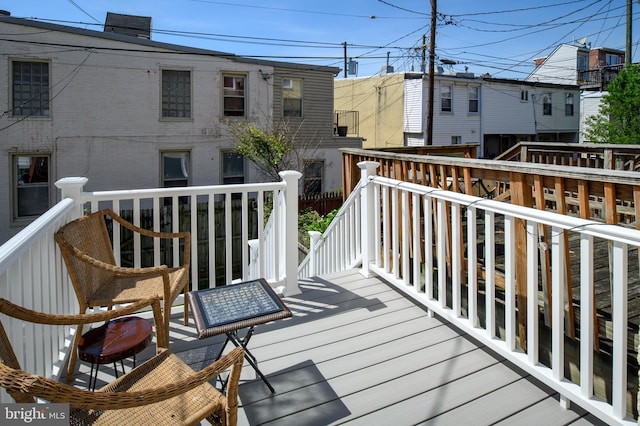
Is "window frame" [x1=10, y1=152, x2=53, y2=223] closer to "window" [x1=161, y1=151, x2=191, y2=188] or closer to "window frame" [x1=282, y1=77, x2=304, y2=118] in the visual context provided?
"window" [x1=161, y1=151, x2=191, y2=188]

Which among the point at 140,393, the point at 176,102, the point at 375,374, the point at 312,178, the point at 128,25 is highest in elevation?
the point at 128,25

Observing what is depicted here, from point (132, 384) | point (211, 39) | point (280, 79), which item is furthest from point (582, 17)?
point (132, 384)

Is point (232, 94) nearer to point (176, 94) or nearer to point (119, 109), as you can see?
point (176, 94)

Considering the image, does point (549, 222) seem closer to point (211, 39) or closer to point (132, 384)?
point (132, 384)

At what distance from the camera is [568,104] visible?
24.4 metres

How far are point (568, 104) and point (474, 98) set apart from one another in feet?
22.7

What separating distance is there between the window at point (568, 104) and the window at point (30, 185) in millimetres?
23500

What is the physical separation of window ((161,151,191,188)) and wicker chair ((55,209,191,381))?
1139 cm

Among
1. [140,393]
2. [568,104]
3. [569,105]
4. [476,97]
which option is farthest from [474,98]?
[140,393]

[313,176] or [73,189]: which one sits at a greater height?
[313,176]

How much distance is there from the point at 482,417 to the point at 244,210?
6.90ft

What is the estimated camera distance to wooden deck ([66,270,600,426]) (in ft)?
6.75

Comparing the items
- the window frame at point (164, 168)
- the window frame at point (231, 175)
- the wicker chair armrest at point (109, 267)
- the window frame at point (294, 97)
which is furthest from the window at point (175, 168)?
the wicker chair armrest at point (109, 267)

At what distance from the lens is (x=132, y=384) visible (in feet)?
5.40
